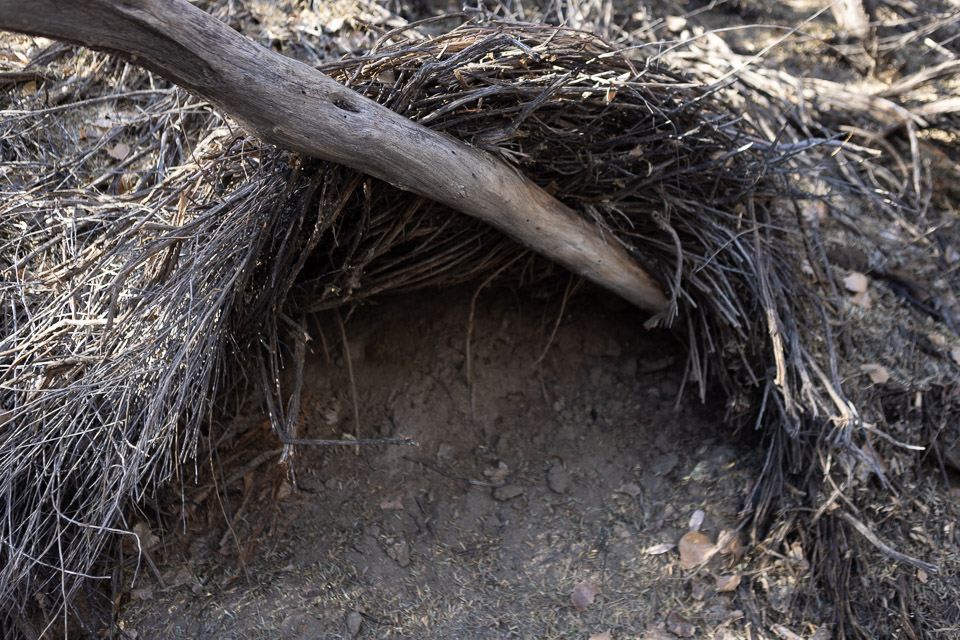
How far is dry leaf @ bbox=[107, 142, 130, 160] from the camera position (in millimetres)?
2965

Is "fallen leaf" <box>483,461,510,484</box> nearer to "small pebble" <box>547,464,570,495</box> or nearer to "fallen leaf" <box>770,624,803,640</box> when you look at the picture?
"small pebble" <box>547,464,570,495</box>

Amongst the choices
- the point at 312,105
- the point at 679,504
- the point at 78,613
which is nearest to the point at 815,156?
the point at 679,504

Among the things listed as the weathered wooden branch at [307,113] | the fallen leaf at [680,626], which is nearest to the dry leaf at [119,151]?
the weathered wooden branch at [307,113]

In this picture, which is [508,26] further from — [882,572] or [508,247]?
[882,572]

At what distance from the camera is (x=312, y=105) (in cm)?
195

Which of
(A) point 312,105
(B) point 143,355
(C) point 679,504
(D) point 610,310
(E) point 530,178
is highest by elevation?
(A) point 312,105

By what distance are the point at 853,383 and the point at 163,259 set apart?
248cm

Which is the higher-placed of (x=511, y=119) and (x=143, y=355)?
(x=511, y=119)

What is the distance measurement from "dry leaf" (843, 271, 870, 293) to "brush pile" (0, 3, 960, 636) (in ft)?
0.17

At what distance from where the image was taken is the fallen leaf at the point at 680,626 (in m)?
2.54

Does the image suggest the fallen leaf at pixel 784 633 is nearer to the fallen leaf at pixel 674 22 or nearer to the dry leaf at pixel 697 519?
the dry leaf at pixel 697 519

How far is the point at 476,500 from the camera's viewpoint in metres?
2.84

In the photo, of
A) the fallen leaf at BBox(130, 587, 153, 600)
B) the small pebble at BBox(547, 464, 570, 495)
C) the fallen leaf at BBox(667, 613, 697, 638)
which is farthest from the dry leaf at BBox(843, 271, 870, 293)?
the fallen leaf at BBox(130, 587, 153, 600)

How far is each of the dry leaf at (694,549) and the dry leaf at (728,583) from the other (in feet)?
0.28
